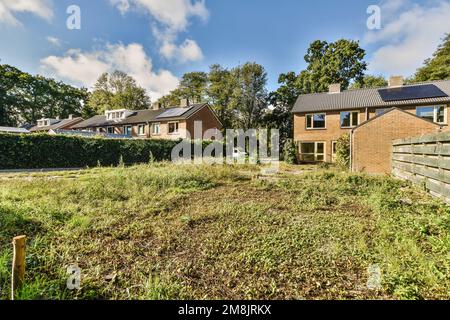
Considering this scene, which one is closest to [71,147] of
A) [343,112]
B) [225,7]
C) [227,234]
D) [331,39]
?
[225,7]

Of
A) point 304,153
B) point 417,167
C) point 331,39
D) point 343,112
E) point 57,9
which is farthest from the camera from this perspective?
point 331,39

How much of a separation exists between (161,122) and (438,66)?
3893cm

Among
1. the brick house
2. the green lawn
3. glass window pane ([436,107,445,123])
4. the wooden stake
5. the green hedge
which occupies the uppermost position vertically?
the brick house

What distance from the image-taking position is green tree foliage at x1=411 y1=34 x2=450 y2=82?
105 ft

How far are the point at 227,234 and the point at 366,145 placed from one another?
41.9 ft

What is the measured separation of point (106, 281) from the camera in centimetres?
268

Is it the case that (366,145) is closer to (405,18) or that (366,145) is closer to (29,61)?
(405,18)

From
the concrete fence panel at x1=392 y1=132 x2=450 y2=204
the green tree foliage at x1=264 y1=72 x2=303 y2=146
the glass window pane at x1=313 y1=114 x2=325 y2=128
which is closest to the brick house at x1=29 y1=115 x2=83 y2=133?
the green tree foliage at x1=264 y1=72 x2=303 y2=146

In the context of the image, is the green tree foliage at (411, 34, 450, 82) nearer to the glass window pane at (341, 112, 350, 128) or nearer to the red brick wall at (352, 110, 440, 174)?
the glass window pane at (341, 112, 350, 128)

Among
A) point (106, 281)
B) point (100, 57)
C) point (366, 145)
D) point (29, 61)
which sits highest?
point (100, 57)

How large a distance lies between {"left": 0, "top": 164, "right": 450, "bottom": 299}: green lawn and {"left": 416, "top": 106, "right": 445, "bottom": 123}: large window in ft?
52.9

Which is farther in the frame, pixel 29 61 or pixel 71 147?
pixel 71 147

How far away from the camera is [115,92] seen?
4991 centimetres

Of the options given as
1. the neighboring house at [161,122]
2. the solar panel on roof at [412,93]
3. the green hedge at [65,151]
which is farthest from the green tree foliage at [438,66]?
the green hedge at [65,151]
